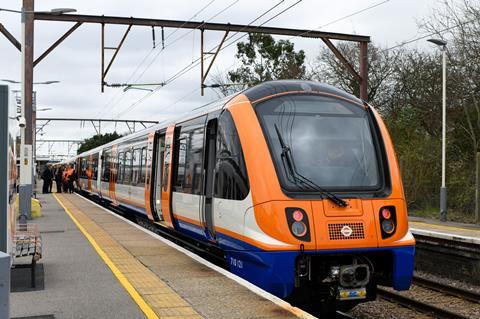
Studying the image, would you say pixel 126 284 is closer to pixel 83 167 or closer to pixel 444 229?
pixel 444 229

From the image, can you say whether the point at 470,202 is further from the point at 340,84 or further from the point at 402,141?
the point at 340,84

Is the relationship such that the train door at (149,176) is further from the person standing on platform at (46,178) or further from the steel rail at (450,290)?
the person standing on platform at (46,178)

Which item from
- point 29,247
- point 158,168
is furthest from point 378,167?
point 158,168

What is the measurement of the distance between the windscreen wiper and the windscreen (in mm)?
A: 12

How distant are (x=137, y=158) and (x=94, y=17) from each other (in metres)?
4.16

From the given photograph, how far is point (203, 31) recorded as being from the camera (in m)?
17.7

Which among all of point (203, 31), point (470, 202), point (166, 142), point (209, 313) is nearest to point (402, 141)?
point (470, 202)

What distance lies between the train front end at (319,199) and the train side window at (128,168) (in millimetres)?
10205

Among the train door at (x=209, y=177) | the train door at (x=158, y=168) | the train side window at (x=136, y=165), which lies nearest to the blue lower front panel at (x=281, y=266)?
the train door at (x=209, y=177)

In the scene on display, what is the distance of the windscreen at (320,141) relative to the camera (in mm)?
7473

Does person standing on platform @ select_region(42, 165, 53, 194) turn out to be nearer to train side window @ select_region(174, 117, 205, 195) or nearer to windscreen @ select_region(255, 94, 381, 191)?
train side window @ select_region(174, 117, 205, 195)

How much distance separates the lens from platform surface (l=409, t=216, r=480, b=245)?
42.8ft

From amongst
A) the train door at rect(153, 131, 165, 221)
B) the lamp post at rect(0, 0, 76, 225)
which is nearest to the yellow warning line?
the train door at rect(153, 131, 165, 221)

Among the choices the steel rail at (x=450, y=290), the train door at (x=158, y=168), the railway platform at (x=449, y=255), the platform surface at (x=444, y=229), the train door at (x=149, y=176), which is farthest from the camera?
the train door at (x=149, y=176)
